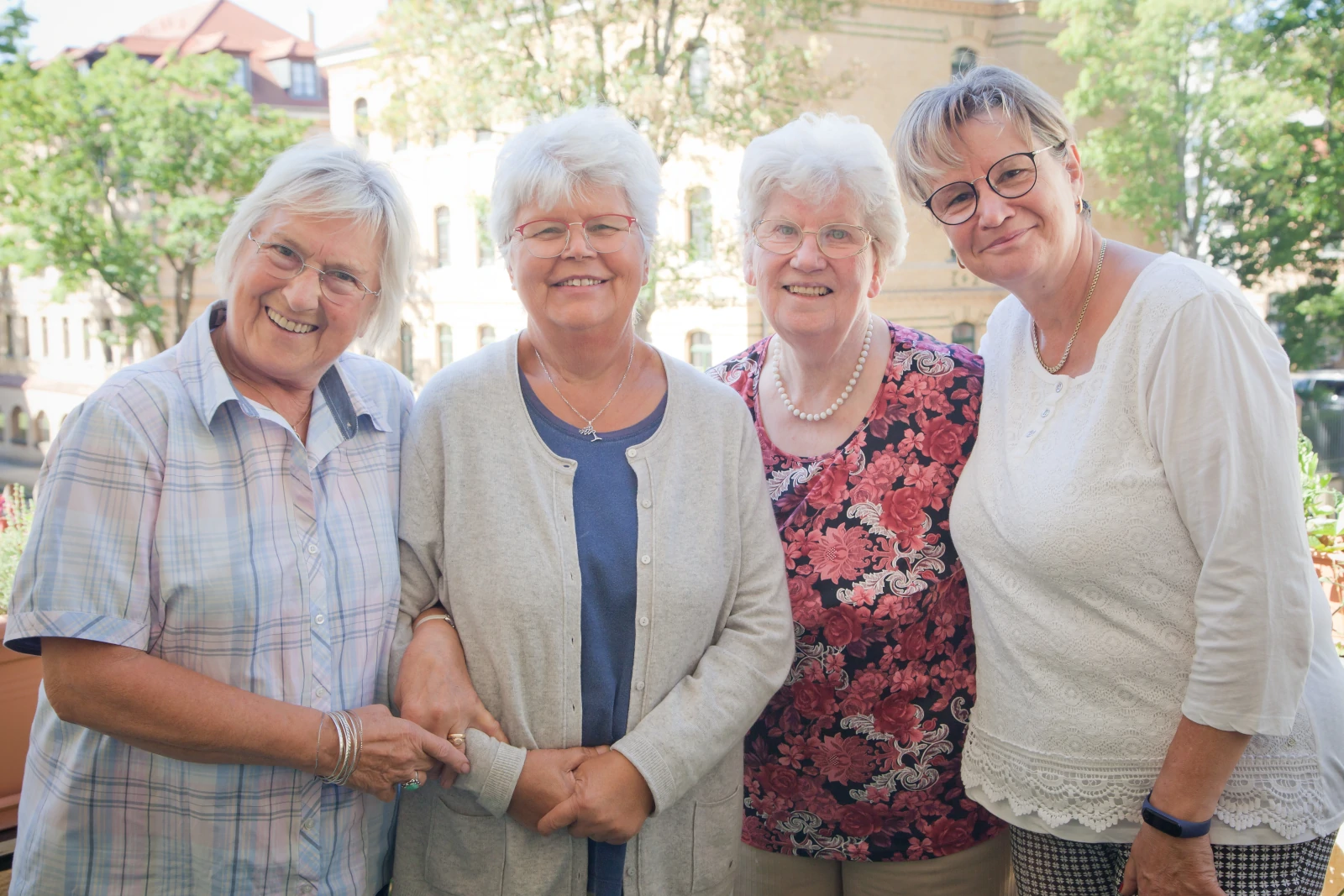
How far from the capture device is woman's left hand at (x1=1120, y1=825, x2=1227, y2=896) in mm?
1990

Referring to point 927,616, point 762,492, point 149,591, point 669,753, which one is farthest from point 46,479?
point 927,616

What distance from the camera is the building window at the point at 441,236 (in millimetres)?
28734

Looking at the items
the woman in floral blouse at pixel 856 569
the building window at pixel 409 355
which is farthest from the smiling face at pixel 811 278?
the building window at pixel 409 355

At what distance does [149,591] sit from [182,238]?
90.8 feet

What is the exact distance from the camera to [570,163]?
226cm

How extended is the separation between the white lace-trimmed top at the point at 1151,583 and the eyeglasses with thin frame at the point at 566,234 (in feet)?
3.18

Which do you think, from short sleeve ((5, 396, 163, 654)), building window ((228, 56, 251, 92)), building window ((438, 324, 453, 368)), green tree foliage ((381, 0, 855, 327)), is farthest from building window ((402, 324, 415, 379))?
short sleeve ((5, 396, 163, 654))

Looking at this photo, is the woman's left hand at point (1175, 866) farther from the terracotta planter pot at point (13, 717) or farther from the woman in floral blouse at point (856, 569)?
the terracotta planter pot at point (13, 717)

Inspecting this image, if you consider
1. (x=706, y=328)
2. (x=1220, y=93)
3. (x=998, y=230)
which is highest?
(x=1220, y=93)

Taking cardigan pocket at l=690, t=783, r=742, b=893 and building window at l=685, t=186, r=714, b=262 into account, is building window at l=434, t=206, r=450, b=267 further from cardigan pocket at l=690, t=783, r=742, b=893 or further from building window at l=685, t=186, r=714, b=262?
cardigan pocket at l=690, t=783, r=742, b=893

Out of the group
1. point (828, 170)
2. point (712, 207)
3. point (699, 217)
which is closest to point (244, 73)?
point (699, 217)

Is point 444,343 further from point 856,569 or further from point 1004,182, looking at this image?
point 1004,182

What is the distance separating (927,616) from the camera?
97.9 inches

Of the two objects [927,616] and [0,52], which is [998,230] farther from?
[0,52]
